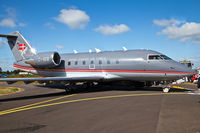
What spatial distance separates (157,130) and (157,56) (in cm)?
923

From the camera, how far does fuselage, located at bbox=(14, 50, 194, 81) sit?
40.5ft

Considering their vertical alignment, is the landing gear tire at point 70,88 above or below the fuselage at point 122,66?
below

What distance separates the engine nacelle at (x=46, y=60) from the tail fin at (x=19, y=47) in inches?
83.1

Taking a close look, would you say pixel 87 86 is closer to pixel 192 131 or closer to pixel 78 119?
pixel 78 119

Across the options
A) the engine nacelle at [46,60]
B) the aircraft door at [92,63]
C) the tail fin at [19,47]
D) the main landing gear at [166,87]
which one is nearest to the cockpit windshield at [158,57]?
the main landing gear at [166,87]

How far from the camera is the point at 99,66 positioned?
14.9 m

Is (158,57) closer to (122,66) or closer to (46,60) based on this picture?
(122,66)

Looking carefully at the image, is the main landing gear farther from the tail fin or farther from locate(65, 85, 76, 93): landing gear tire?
the tail fin

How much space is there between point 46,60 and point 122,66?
7672mm

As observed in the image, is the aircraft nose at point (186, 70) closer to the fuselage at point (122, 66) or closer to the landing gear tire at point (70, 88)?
the fuselage at point (122, 66)

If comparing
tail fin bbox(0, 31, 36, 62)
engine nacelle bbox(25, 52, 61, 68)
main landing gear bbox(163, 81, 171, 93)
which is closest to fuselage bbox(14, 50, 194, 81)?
main landing gear bbox(163, 81, 171, 93)

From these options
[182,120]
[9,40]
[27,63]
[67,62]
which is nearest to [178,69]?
[182,120]

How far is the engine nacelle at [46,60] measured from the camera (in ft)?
52.0

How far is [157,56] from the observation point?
512 inches
